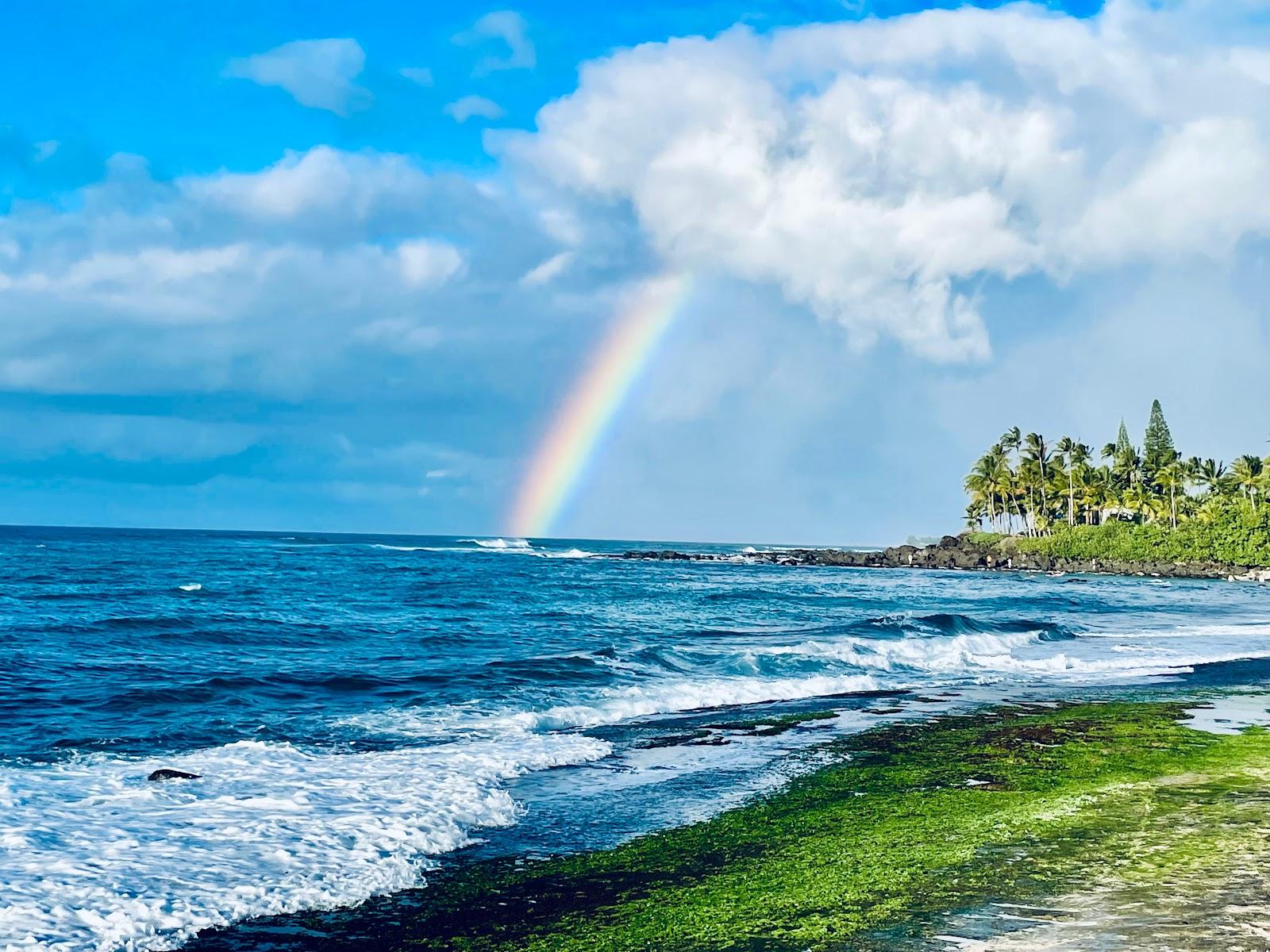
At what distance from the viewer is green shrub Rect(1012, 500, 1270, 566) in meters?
99.6

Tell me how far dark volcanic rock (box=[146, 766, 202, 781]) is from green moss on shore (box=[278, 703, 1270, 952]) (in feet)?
17.7

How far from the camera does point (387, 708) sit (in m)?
19.6

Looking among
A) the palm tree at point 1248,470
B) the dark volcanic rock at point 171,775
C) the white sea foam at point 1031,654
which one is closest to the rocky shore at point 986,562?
the palm tree at point 1248,470

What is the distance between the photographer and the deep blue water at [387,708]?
949 centimetres

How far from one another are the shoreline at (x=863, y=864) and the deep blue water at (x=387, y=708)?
0.88 metres

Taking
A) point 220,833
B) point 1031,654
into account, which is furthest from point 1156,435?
point 220,833

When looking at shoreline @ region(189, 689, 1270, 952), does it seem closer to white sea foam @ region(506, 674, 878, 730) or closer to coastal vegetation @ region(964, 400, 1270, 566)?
white sea foam @ region(506, 674, 878, 730)

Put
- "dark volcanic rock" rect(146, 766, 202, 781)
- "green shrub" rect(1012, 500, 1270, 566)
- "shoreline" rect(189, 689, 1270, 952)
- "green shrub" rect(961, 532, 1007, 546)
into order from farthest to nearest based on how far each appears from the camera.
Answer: "green shrub" rect(961, 532, 1007, 546) < "green shrub" rect(1012, 500, 1270, 566) < "dark volcanic rock" rect(146, 766, 202, 781) < "shoreline" rect(189, 689, 1270, 952)

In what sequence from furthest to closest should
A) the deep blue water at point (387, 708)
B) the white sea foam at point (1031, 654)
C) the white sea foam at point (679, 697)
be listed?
the white sea foam at point (1031, 654), the white sea foam at point (679, 697), the deep blue water at point (387, 708)

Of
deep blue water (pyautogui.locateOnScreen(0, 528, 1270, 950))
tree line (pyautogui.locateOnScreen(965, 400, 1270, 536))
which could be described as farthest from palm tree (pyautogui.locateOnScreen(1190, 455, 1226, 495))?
deep blue water (pyautogui.locateOnScreen(0, 528, 1270, 950))

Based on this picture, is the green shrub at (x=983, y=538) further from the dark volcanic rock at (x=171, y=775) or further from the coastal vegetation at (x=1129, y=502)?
the dark volcanic rock at (x=171, y=775)

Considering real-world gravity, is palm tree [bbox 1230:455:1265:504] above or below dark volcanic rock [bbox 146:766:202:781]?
above

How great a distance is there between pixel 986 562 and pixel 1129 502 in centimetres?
2040

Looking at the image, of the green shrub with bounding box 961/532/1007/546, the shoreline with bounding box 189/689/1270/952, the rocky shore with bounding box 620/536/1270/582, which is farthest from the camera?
the green shrub with bounding box 961/532/1007/546
